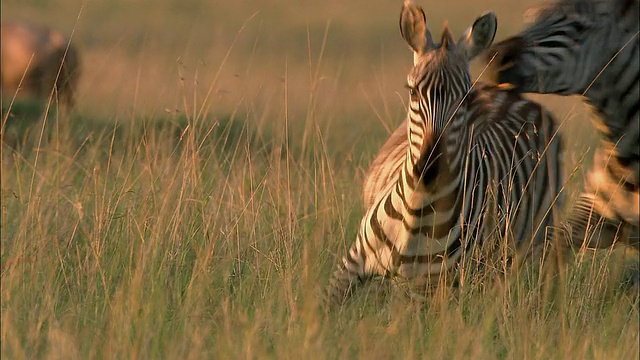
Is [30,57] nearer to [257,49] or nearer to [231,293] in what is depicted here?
[257,49]

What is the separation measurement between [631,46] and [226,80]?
1208 cm

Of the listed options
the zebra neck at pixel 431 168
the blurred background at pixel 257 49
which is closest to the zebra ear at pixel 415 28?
the zebra neck at pixel 431 168

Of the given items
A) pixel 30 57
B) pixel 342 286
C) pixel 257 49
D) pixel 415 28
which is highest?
pixel 415 28

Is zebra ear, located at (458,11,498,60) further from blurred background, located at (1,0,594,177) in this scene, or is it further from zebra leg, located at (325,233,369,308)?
blurred background, located at (1,0,594,177)

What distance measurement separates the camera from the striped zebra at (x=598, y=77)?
5473mm

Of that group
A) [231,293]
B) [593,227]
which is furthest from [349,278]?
[593,227]

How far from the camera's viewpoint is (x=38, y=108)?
38.5ft

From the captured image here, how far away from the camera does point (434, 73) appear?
4625 millimetres

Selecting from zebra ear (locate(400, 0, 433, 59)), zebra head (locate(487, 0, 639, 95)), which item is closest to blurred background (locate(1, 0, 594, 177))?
zebra head (locate(487, 0, 639, 95))

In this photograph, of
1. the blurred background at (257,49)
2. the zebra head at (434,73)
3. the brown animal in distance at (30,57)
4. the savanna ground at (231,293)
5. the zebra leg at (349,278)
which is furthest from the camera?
the brown animal in distance at (30,57)

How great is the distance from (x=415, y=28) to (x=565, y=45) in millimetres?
1150

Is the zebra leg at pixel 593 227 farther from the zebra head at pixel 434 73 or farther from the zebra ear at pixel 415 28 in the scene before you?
the zebra ear at pixel 415 28

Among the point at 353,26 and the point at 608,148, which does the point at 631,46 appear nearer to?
the point at 608,148

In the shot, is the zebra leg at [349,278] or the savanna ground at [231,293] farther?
the zebra leg at [349,278]
